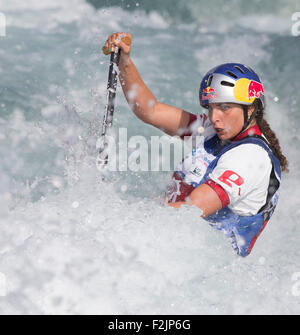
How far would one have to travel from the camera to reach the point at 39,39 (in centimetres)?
1103

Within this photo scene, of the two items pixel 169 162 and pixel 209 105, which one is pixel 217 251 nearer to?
pixel 209 105

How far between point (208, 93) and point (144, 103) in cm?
65

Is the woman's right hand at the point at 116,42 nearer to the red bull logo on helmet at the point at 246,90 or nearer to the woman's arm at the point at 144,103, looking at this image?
the woman's arm at the point at 144,103

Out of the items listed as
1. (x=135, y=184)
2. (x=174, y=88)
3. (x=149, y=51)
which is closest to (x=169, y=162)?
(x=135, y=184)

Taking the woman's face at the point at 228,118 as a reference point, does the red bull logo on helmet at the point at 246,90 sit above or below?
above

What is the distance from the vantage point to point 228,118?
320 centimetres

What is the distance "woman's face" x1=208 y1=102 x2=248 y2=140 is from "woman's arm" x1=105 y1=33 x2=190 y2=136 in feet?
2.03

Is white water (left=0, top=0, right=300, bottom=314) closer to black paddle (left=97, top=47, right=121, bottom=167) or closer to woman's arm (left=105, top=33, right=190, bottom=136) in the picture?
black paddle (left=97, top=47, right=121, bottom=167)

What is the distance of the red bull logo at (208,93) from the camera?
319 cm

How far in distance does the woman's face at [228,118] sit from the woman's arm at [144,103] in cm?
62

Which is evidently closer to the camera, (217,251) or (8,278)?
(8,278)

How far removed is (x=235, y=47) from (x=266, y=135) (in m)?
8.81

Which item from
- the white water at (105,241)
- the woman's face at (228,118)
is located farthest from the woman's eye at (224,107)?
the white water at (105,241)

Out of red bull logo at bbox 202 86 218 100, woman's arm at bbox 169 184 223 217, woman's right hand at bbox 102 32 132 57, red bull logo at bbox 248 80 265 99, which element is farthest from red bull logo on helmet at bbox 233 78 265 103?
woman's right hand at bbox 102 32 132 57
